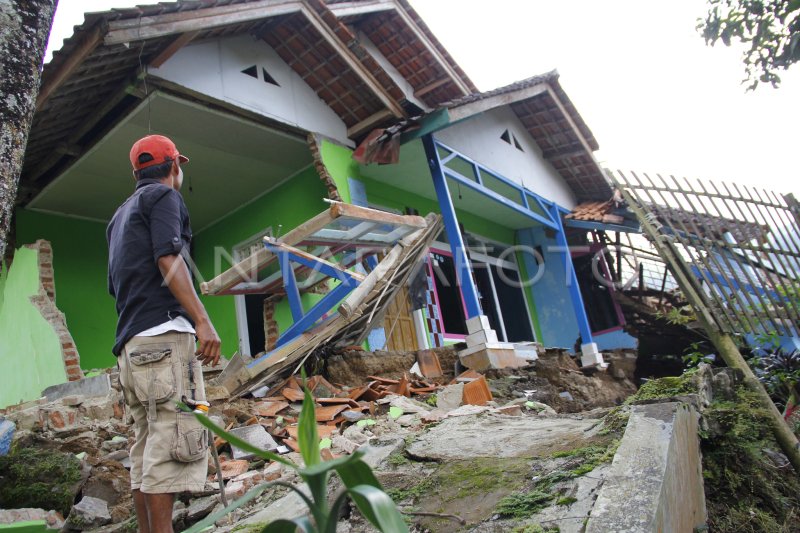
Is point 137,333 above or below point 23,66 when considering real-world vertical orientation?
below

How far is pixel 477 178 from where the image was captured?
916cm

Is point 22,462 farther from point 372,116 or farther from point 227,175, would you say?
point 372,116

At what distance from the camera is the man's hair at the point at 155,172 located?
2627 mm

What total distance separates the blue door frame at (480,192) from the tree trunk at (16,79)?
19.2 feet

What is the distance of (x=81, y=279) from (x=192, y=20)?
14.2 feet

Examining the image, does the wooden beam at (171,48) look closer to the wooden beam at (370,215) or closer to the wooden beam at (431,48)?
the wooden beam at (370,215)

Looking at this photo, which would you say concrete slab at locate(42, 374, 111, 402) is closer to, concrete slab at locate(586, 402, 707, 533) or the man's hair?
the man's hair

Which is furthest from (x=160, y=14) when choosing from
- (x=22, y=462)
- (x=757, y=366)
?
(x=757, y=366)

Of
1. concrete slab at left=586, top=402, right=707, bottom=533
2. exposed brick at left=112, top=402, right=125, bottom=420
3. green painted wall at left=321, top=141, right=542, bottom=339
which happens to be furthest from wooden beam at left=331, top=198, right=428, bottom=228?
concrete slab at left=586, top=402, right=707, bottom=533

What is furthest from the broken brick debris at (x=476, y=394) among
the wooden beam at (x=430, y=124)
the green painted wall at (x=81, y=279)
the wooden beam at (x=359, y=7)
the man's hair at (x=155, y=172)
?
the green painted wall at (x=81, y=279)

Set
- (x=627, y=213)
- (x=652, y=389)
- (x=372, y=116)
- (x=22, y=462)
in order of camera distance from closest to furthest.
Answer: (x=652, y=389) < (x=22, y=462) < (x=372, y=116) < (x=627, y=213)

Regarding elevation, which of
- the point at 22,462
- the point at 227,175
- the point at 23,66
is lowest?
the point at 22,462

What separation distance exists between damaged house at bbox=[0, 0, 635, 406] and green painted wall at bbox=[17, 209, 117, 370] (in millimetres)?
19

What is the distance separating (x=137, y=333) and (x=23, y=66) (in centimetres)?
99
